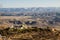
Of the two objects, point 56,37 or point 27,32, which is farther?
point 27,32

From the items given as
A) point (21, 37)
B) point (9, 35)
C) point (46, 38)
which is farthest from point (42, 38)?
point (9, 35)

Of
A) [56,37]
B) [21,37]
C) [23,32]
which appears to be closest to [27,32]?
[23,32]

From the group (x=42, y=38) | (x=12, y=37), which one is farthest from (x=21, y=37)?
(x=42, y=38)

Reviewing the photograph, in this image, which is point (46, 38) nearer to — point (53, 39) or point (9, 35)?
point (53, 39)

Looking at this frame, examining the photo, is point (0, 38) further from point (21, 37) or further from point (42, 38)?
point (42, 38)

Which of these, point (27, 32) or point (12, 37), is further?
point (27, 32)

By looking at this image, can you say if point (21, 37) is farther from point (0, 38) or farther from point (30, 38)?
point (0, 38)

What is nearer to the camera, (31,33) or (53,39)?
(53,39)
